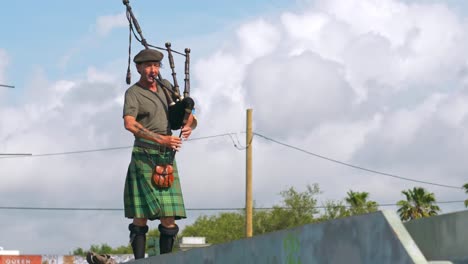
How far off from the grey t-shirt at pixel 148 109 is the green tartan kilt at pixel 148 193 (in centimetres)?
25

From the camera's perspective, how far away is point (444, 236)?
5840mm

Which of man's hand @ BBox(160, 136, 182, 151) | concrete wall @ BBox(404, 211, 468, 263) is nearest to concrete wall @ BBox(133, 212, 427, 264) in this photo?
concrete wall @ BBox(404, 211, 468, 263)

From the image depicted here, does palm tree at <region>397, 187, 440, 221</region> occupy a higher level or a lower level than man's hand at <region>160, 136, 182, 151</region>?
higher

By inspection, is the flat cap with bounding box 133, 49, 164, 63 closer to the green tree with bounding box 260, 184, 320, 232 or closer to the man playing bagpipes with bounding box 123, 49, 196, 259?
the man playing bagpipes with bounding box 123, 49, 196, 259

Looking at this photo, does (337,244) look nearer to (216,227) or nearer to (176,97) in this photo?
(176,97)

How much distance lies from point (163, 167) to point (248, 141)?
28.2 m

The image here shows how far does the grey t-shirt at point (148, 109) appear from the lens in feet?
34.7

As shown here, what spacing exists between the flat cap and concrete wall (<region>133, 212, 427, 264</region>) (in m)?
3.82

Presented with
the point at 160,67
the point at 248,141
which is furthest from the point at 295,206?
the point at 160,67

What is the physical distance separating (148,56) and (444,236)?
540 cm

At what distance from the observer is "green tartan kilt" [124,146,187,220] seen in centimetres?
1045

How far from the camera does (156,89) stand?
10.9m

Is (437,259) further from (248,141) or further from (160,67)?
(248,141)

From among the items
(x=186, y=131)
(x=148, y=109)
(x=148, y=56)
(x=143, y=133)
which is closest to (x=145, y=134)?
(x=143, y=133)
